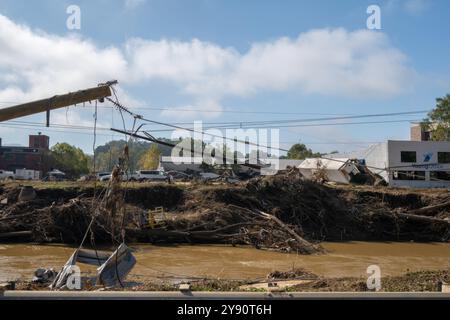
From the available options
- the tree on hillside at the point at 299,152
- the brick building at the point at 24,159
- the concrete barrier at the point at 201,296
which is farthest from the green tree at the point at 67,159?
the concrete barrier at the point at 201,296

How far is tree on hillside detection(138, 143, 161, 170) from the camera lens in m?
100

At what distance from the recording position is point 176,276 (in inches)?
607

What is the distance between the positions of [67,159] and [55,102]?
94.4 metres

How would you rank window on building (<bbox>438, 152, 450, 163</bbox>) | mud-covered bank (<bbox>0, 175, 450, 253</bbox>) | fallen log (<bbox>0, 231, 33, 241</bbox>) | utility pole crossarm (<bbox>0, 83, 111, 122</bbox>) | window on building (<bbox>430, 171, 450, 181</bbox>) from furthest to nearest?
window on building (<bbox>438, 152, 450, 163</bbox>) → window on building (<bbox>430, 171, 450, 181</bbox>) → mud-covered bank (<bbox>0, 175, 450, 253</bbox>) → fallen log (<bbox>0, 231, 33, 241</bbox>) → utility pole crossarm (<bbox>0, 83, 111, 122</bbox>)

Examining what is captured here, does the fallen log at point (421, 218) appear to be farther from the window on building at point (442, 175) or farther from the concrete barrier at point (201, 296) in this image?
the concrete barrier at point (201, 296)

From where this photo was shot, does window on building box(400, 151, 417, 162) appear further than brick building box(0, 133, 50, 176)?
A: No

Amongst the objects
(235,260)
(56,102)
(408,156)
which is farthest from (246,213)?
(408,156)

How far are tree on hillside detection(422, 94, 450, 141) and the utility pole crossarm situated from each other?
217 ft

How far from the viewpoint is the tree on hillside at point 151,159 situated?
100250 millimetres

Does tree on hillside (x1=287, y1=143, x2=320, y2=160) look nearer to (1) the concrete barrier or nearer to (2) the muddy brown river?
(2) the muddy brown river

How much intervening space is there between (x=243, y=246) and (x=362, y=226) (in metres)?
8.40

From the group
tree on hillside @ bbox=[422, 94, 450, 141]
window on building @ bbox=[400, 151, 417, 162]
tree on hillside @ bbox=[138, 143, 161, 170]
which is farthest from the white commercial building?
tree on hillside @ bbox=[138, 143, 161, 170]

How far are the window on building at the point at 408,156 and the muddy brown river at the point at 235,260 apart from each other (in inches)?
1055
